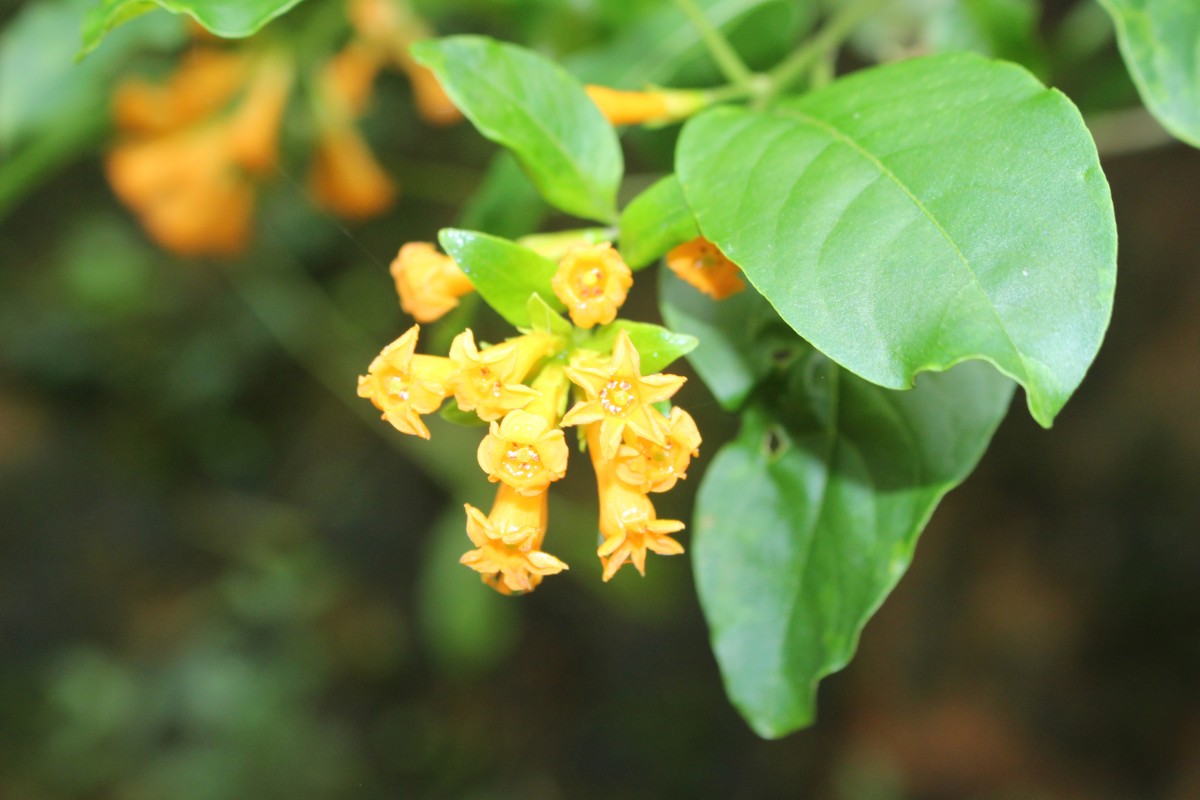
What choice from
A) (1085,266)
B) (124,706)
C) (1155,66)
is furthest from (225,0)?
(124,706)

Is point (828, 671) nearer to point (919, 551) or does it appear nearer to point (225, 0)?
point (225, 0)

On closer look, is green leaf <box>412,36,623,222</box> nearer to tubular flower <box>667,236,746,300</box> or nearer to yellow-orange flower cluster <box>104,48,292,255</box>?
tubular flower <box>667,236,746,300</box>

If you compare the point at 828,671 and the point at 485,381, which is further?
the point at 828,671

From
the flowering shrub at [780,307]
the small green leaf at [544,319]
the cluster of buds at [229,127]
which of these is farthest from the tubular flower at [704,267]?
the cluster of buds at [229,127]

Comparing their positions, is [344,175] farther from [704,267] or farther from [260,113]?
[704,267]

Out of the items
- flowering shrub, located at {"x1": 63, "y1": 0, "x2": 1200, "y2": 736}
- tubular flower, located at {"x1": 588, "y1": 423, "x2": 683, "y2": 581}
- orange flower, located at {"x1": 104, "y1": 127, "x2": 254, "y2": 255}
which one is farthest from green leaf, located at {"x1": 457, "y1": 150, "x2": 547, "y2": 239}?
orange flower, located at {"x1": 104, "y1": 127, "x2": 254, "y2": 255}

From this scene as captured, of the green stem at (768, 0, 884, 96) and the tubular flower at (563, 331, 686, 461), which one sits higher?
the tubular flower at (563, 331, 686, 461)
